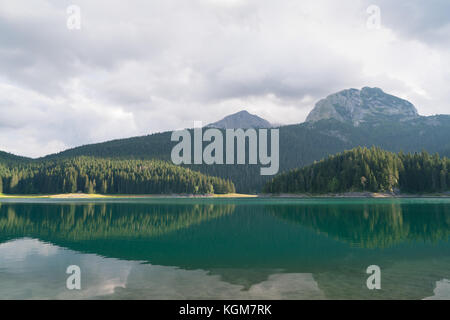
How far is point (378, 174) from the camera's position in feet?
531

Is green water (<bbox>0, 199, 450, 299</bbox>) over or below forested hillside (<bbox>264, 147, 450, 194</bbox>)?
below

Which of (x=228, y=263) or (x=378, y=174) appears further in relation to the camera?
(x=378, y=174)

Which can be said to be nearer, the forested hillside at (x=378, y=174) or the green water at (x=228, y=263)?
the green water at (x=228, y=263)

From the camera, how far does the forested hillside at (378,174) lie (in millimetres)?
162125

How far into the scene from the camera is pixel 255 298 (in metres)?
14.9

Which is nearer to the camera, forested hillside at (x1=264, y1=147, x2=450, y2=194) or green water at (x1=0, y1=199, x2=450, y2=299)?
green water at (x1=0, y1=199, x2=450, y2=299)

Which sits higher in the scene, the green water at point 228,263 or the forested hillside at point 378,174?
the forested hillside at point 378,174

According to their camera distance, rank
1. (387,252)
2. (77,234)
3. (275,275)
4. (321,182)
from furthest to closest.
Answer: (321,182), (77,234), (387,252), (275,275)

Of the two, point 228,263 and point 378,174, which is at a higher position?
point 378,174

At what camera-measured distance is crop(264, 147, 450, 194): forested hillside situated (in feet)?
532
